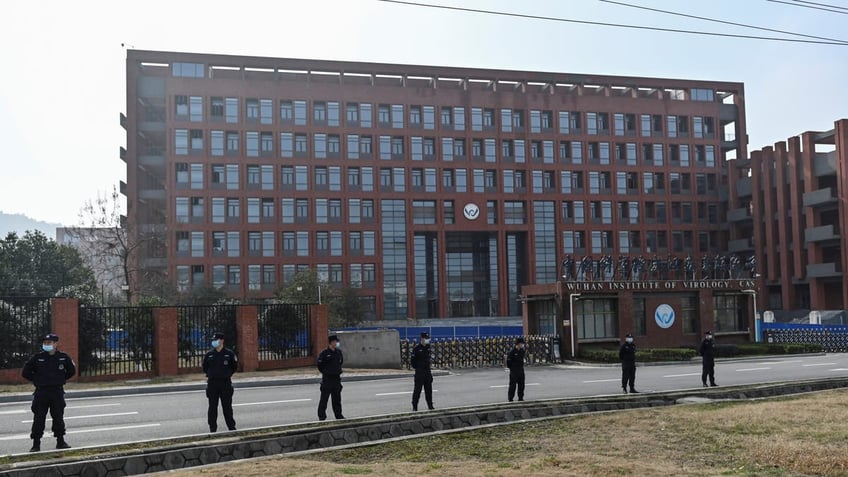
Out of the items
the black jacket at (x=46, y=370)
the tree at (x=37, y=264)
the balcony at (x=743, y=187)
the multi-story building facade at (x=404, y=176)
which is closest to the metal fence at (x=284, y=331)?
the black jacket at (x=46, y=370)

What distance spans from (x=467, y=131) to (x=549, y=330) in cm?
4078

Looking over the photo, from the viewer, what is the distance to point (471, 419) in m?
14.6

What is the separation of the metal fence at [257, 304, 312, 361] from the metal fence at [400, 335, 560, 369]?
4.15m

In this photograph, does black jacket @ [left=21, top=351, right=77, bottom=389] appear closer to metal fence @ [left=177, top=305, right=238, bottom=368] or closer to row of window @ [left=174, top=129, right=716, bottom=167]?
metal fence @ [left=177, top=305, right=238, bottom=368]

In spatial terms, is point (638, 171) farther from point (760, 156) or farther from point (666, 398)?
point (666, 398)

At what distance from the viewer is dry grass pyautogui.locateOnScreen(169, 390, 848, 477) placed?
1010 centimetres

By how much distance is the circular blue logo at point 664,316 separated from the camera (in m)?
37.1

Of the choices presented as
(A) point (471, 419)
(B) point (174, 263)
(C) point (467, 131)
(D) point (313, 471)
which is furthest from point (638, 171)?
(D) point (313, 471)

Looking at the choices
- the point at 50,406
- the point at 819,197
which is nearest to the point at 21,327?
the point at 50,406

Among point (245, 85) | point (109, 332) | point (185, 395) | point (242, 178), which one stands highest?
point (245, 85)

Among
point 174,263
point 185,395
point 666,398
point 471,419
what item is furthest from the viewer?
point 174,263

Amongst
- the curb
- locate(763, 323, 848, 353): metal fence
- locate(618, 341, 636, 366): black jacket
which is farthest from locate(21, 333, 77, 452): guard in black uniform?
locate(763, 323, 848, 353): metal fence

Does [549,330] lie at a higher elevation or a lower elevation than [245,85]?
lower

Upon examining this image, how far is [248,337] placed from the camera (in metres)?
28.3
